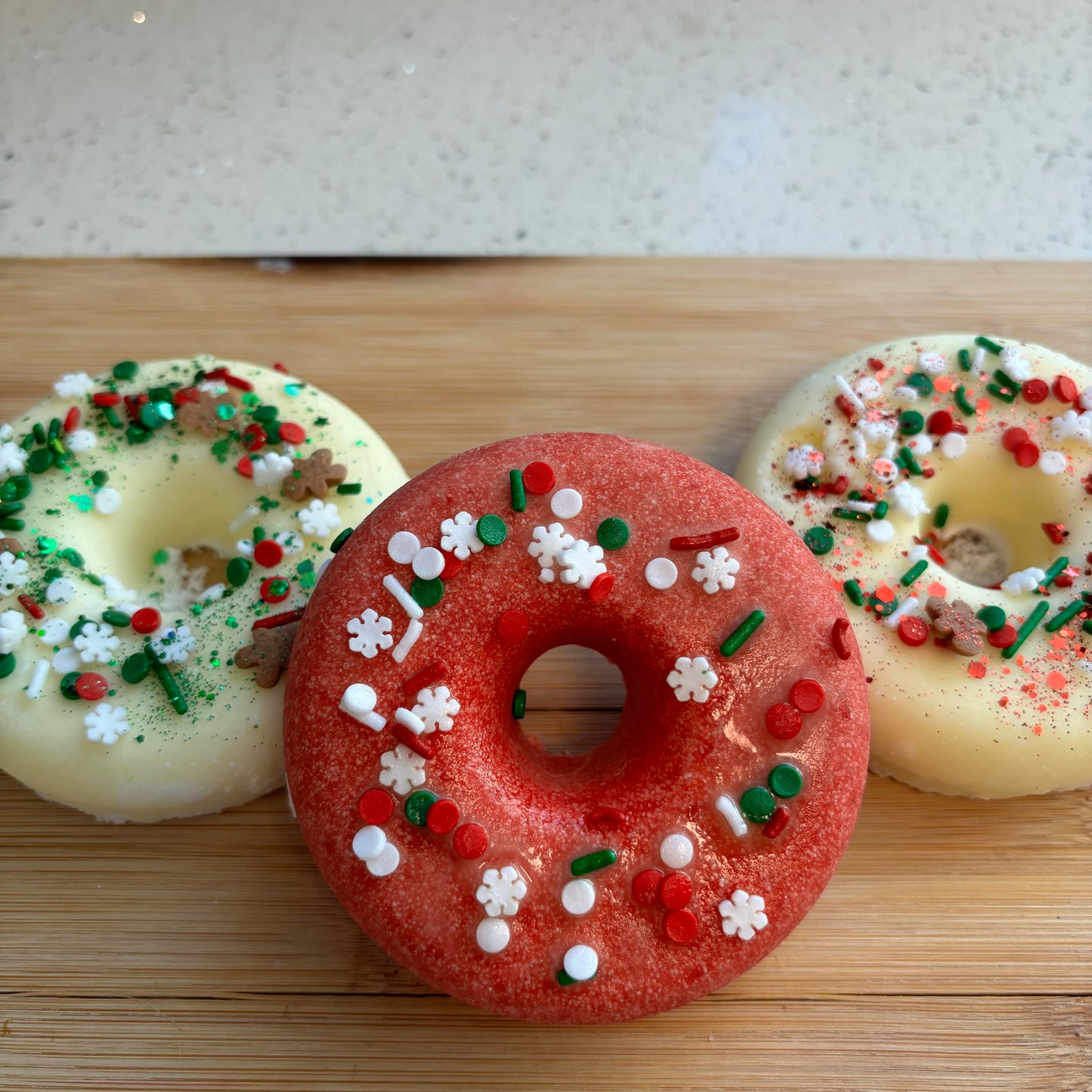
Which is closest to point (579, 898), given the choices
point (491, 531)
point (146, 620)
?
point (491, 531)

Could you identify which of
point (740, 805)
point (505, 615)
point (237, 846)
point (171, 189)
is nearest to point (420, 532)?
point (505, 615)

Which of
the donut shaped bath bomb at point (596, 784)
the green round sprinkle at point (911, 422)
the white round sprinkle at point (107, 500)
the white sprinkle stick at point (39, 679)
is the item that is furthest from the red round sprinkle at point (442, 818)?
the green round sprinkle at point (911, 422)

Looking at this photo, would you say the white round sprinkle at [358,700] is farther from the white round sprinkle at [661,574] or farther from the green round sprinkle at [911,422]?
the green round sprinkle at [911,422]

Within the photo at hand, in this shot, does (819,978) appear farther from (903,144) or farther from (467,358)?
(903,144)

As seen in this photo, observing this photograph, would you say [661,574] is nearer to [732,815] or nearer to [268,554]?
[732,815]

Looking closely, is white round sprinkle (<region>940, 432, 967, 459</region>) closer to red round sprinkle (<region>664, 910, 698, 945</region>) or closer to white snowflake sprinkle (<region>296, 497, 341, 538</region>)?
red round sprinkle (<region>664, 910, 698, 945</region>)

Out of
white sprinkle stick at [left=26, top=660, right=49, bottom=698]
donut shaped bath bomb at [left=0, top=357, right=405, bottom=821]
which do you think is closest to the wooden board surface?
donut shaped bath bomb at [left=0, top=357, right=405, bottom=821]
